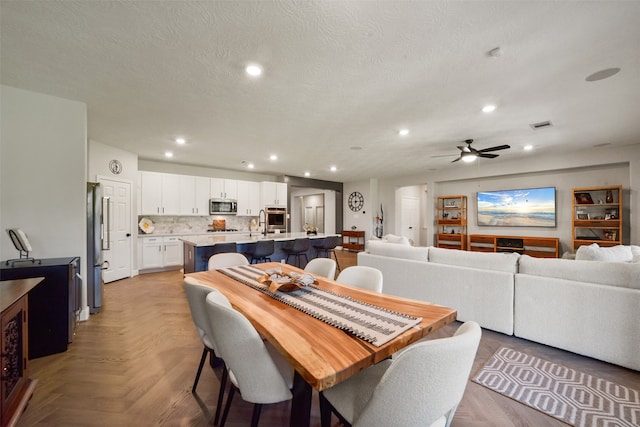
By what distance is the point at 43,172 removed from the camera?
9.30ft

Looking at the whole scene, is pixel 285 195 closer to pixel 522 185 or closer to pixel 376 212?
pixel 376 212

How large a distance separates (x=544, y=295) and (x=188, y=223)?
6826 mm

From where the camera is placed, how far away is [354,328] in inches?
48.4

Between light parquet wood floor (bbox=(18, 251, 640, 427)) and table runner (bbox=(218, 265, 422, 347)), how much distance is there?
2.48 ft

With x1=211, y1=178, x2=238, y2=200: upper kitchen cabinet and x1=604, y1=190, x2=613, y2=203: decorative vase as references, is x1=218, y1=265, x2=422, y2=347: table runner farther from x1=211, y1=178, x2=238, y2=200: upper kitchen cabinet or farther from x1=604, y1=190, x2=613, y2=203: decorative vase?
x1=604, y1=190, x2=613, y2=203: decorative vase

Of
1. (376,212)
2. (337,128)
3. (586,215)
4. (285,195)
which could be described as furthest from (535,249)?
(285,195)

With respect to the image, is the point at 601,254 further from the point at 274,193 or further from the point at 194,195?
the point at 194,195

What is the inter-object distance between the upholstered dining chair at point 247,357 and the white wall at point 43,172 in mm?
2859

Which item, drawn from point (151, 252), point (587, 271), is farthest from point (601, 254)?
point (151, 252)

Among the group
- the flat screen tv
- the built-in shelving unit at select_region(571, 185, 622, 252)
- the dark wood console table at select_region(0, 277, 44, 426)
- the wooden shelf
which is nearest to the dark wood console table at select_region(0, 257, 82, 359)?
the dark wood console table at select_region(0, 277, 44, 426)

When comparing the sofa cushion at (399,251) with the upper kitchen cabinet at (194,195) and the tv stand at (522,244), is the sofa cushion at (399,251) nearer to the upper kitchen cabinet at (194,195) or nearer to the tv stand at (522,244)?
the tv stand at (522,244)

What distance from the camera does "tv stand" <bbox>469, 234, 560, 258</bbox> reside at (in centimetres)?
589

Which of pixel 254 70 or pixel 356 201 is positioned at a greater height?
pixel 254 70

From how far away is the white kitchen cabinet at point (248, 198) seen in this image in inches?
284
